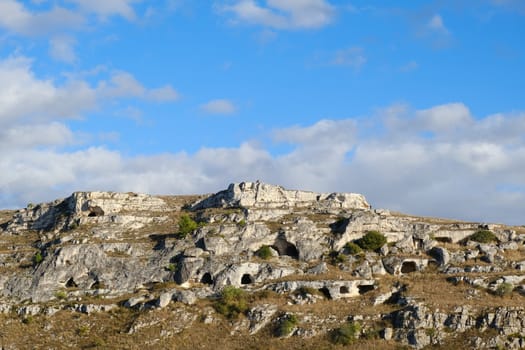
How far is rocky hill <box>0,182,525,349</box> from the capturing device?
207 ft

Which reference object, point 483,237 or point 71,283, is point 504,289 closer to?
point 483,237

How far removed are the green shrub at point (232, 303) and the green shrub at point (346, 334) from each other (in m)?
8.84

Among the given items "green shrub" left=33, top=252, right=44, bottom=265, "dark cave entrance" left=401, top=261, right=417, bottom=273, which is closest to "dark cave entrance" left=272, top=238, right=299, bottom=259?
"dark cave entrance" left=401, top=261, right=417, bottom=273

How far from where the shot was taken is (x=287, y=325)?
6356 centimetres

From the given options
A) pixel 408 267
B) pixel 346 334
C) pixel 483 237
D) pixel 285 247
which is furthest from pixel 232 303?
pixel 483 237

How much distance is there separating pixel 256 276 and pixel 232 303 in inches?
239

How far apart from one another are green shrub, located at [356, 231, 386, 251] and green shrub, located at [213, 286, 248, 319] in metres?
14.4

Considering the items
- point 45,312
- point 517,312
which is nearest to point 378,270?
point 517,312

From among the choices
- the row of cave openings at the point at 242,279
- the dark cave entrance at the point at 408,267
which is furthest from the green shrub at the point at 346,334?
the dark cave entrance at the point at 408,267

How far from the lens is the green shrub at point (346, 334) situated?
6141 cm

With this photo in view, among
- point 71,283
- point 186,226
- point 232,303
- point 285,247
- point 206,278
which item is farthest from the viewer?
point 186,226

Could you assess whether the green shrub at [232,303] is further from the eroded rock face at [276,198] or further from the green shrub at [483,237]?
the green shrub at [483,237]

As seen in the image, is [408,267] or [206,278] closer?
[206,278]

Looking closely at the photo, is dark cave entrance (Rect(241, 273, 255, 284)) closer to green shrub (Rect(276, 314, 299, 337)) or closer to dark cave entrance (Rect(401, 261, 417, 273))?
green shrub (Rect(276, 314, 299, 337))
